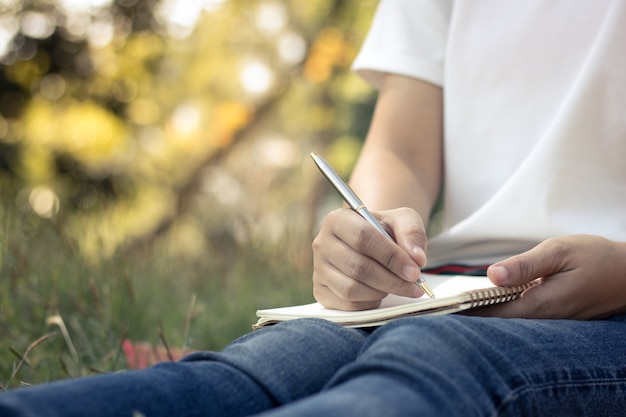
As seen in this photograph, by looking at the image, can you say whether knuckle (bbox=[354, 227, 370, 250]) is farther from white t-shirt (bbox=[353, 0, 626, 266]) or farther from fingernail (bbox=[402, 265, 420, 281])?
white t-shirt (bbox=[353, 0, 626, 266])

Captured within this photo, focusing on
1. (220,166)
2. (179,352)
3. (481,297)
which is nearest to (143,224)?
(220,166)

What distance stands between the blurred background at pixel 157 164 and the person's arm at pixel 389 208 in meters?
0.40

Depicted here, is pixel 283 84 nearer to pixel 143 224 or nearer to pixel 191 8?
pixel 191 8

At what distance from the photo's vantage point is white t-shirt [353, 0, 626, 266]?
53.1 inches

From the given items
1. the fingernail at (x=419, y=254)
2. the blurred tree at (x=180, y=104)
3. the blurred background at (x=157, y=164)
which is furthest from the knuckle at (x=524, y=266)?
the blurred tree at (x=180, y=104)

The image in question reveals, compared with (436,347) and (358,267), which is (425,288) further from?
(436,347)

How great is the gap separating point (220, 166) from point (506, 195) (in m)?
7.69

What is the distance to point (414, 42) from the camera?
5.48 ft

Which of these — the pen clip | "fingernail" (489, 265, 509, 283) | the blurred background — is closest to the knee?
"fingernail" (489, 265, 509, 283)

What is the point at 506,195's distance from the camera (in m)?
1.38

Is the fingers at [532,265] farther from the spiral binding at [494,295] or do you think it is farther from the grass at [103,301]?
the grass at [103,301]

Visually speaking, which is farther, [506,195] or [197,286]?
[197,286]

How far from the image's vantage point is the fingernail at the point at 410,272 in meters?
1.07

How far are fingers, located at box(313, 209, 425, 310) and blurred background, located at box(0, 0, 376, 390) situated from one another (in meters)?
0.39
